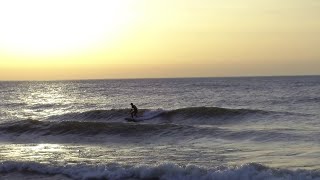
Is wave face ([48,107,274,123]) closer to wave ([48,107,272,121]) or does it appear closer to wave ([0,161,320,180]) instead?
wave ([48,107,272,121])

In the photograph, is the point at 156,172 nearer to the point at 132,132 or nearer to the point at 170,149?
the point at 170,149

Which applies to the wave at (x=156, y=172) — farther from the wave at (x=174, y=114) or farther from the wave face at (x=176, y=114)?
the wave at (x=174, y=114)

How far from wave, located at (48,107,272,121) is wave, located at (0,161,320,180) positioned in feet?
56.8

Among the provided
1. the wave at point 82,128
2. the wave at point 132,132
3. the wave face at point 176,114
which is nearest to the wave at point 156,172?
the wave at point 132,132

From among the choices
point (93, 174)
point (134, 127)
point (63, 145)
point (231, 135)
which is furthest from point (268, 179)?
point (134, 127)

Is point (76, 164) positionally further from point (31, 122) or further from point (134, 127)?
point (31, 122)

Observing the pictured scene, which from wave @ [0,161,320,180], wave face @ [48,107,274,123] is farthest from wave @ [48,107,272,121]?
wave @ [0,161,320,180]

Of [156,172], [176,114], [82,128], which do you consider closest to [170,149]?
[156,172]

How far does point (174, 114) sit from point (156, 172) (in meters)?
20.2

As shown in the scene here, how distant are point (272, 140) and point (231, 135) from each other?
9.11 feet

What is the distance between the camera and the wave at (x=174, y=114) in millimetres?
31016

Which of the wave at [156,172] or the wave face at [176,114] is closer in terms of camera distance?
the wave at [156,172]

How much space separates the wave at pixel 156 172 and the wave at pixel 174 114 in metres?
17.3

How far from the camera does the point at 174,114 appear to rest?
3344 centimetres
